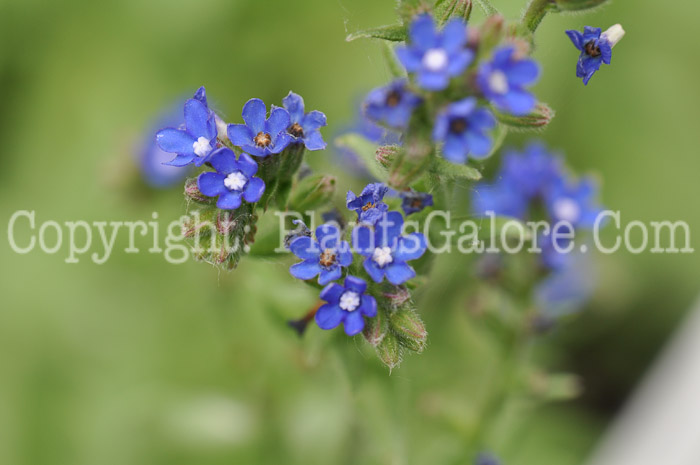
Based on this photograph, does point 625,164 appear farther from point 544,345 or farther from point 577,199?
point 577,199

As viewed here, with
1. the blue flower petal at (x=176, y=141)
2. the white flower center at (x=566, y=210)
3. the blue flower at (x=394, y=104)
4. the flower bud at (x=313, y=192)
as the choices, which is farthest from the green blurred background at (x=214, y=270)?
the blue flower at (x=394, y=104)

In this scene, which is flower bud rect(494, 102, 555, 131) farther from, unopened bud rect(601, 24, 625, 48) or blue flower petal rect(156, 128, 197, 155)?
blue flower petal rect(156, 128, 197, 155)

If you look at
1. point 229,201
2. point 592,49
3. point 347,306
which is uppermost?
point 592,49

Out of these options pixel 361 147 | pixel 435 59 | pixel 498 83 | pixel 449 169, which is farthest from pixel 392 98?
pixel 361 147

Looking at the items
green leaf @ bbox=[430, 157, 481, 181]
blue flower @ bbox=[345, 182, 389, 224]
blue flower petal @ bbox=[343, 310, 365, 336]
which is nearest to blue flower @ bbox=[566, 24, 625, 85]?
green leaf @ bbox=[430, 157, 481, 181]

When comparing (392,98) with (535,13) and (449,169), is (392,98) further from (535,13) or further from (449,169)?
(535,13)

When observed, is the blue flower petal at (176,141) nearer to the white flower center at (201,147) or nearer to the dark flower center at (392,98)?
the white flower center at (201,147)

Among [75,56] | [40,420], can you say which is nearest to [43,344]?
[40,420]
